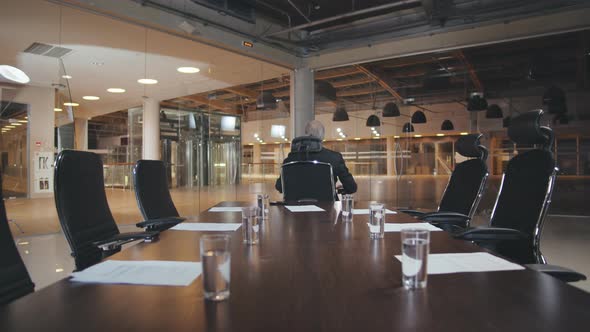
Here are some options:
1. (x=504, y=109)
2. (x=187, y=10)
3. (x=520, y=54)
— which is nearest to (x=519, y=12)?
(x=520, y=54)

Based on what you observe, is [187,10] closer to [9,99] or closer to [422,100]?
[9,99]

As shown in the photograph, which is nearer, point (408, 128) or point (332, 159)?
point (332, 159)

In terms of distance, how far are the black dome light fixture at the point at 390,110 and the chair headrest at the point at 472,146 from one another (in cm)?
560

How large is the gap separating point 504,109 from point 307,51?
14.0 feet

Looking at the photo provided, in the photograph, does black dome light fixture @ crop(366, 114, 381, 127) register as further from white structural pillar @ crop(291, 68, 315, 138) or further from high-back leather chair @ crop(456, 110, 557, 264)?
high-back leather chair @ crop(456, 110, 557, 264)

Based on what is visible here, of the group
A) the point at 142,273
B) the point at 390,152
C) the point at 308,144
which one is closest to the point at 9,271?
the point at 142,273

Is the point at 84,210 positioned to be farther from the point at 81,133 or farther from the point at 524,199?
the point at 81,133

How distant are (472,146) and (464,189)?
35cm

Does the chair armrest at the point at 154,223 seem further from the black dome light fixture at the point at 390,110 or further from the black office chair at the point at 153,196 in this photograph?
the black dome light fixture at the point at 390,110

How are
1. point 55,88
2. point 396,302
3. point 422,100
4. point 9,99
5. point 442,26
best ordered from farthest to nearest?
point 422,100, point 442,26, point 55,88, point 9,99, point 396,302

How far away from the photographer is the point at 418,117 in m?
8.86

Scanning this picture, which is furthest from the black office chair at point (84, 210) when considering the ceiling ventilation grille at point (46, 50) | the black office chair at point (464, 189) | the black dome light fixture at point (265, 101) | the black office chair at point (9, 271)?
the black dome light fixture at point (265, 101)

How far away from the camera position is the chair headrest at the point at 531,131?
2.12 m

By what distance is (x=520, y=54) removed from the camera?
7.55 m
